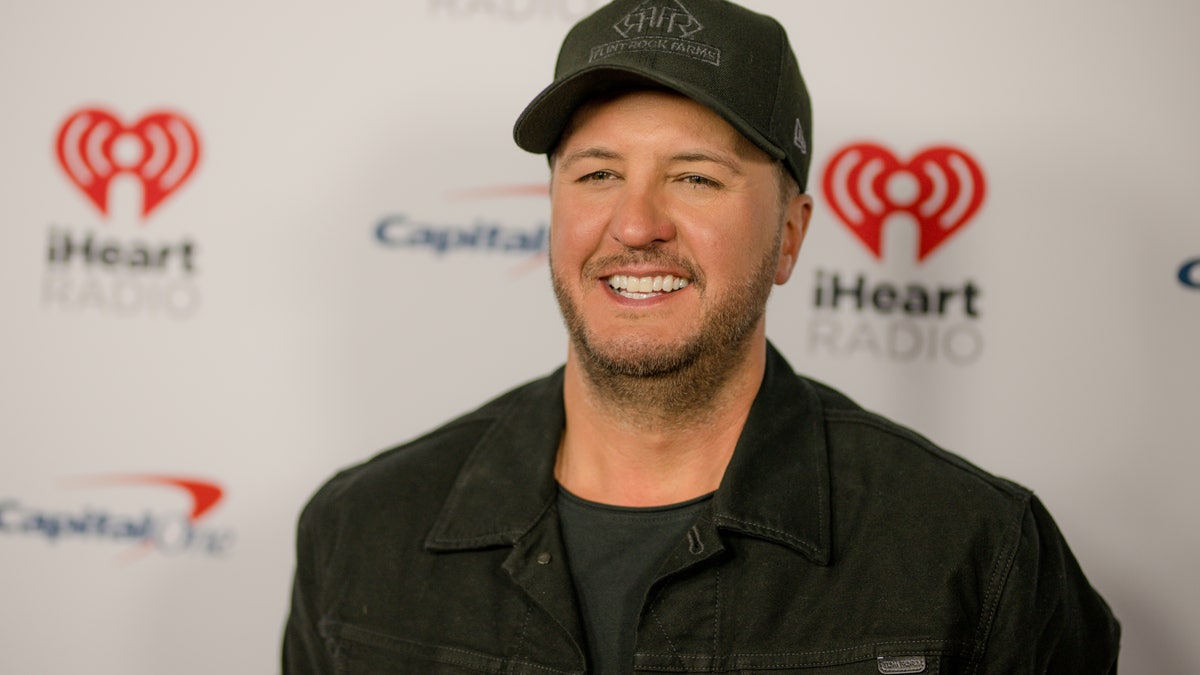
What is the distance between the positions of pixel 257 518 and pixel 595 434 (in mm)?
909

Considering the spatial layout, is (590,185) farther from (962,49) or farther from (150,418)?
(150,418)

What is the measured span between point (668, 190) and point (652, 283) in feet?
0.39

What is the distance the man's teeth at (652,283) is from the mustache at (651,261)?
0.02m

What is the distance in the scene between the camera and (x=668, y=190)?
1391 mm

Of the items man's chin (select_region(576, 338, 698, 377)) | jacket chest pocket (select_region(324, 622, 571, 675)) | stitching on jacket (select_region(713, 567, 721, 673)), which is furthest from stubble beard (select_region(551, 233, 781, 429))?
jacket chest pocket (select_region(324, 622, 571, 675))

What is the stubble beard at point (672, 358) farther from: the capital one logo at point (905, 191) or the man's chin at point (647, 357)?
the capital one logo at point (905, 191)

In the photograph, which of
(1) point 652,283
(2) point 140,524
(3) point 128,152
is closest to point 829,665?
(1) point 652,283

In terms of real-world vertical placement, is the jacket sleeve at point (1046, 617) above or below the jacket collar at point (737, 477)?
below

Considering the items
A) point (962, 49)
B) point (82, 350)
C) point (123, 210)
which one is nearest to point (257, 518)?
point (82, 350)

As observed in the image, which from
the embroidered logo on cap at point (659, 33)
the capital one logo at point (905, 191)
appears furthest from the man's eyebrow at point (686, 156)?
the capital one logo at point (905, 191)

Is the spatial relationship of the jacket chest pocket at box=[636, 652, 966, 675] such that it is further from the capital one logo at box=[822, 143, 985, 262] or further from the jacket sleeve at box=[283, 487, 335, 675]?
the capital one logo at box=[822, 143, 985, 262]

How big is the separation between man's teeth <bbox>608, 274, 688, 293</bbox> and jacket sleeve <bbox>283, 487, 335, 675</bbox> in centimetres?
56

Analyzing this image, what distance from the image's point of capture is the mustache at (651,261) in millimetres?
1367

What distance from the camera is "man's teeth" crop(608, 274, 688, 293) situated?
139 cm
